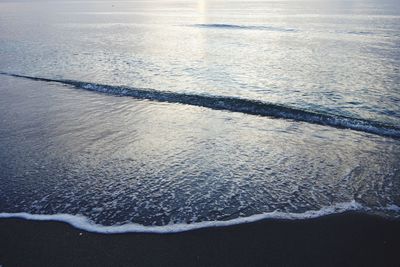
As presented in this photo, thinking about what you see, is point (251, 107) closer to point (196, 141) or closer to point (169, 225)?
point (196, 141)

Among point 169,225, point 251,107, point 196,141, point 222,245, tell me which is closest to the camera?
point 222,245

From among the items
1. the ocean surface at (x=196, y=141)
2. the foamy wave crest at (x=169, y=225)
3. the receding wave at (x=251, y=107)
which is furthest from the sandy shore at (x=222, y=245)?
the receding wave at (x=251, y=107)

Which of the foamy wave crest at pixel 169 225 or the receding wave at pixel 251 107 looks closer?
the foamy wave crest at pixel 169 225

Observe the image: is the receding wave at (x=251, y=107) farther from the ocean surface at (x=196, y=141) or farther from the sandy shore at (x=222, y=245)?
the sandy shore at (x=222, y=245)

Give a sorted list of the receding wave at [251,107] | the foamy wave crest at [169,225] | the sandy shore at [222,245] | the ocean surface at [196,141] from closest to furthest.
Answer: the sandy shore at [222,245] → the foamy wave crest at [169,225] → the ocean surface at [196,141] → the receding wave at [251,107]

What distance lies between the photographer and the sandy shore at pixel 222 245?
436cm

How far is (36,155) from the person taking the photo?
749 cm

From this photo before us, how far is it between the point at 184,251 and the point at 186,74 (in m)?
11.9

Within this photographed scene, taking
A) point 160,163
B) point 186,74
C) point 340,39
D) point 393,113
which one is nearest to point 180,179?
point 160,163

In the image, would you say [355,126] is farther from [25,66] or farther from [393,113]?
[25,66]

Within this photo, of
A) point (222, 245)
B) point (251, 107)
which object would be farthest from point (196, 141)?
point (222, 245)

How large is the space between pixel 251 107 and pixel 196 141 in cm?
338

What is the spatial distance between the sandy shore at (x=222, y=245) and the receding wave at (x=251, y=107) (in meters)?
4.72

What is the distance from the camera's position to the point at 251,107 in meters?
11.1
